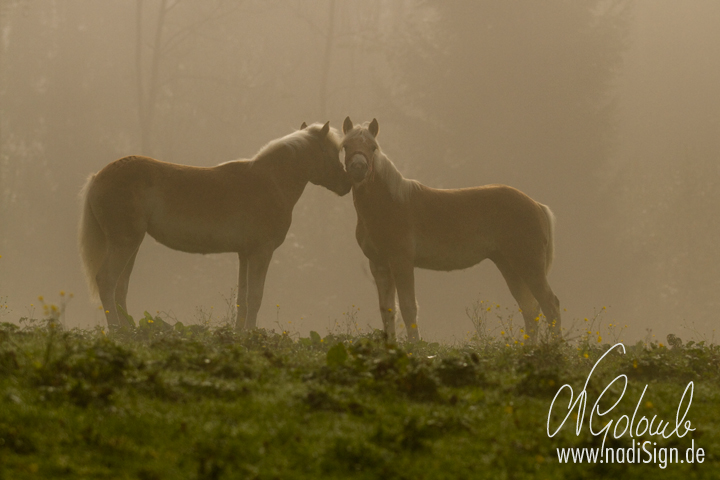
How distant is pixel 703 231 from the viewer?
3559cm

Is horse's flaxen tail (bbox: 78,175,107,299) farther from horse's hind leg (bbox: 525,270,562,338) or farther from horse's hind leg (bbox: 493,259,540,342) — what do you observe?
horse's hind leg (bbox: 525,270,562,338)

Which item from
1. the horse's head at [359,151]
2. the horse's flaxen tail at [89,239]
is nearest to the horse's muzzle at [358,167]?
the horse's head at [359,151]

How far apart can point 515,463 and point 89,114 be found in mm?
44805

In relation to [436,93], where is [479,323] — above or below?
below

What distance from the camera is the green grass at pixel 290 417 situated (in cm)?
380

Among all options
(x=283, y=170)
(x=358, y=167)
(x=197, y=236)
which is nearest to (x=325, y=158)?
(x=283, y=170)

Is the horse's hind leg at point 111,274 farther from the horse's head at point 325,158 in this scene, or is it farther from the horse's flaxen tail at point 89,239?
the horse's head at point 325,158

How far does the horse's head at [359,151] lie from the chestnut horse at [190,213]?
1.18m

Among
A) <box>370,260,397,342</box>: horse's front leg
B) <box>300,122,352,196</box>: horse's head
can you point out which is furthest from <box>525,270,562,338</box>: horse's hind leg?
<box>300,122,352,196</box>: horse's head

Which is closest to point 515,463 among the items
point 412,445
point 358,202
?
point 412,445

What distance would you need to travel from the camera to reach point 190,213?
31.0ft

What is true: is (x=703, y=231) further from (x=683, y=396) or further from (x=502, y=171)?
(x=683, y=396)

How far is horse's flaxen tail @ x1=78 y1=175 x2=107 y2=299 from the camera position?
9562 millimetres

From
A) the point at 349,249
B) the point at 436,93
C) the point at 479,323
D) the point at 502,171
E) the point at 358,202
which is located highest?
A: the point at 436,93
